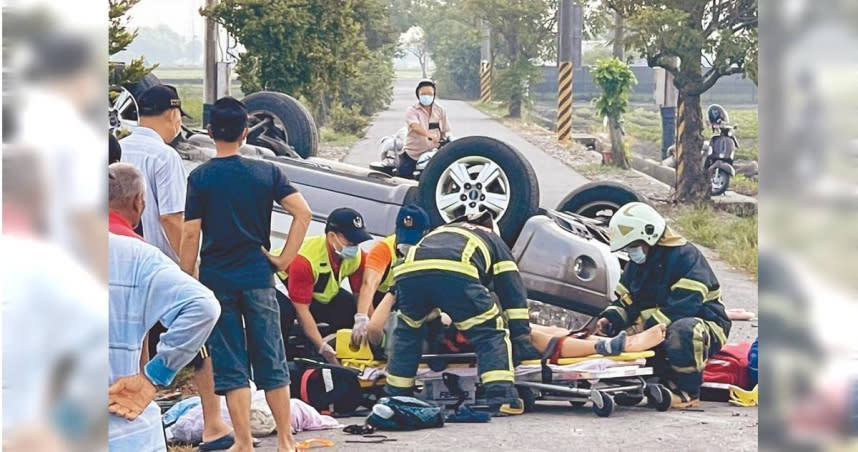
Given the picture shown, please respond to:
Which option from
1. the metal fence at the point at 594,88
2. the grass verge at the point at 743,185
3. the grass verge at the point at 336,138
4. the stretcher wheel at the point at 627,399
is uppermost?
the metal fence at the point at 594,88

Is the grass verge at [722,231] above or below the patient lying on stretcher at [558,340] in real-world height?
above

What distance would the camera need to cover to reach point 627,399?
18.1ft

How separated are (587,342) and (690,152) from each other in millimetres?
1487

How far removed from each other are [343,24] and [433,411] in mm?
1722

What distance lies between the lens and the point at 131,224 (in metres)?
3.22

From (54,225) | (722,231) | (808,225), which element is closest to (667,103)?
(722,231)

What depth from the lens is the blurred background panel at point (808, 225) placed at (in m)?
2.23

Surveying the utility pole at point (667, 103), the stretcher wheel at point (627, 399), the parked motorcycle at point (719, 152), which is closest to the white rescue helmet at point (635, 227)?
the stretcher wheel at point (627, 399)

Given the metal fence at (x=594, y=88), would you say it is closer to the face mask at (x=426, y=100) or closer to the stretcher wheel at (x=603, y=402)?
the face mask at (x=426, y=100)

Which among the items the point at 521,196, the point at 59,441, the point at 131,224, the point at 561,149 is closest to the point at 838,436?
the point at 59,441

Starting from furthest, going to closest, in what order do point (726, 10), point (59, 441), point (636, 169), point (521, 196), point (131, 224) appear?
point (636, 169) → point (726, 10) → point (521, 196) → point (131, 224) → point (59, 441)

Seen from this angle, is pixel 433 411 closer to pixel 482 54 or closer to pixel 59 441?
pixel 482 54

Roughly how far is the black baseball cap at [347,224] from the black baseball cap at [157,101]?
31.9 inches

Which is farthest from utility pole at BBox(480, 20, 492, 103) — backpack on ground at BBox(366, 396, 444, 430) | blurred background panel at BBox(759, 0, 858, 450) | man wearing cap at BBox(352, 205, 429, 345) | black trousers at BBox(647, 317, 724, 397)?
blurred background panel at BBox(759, 0, 858, 450)
